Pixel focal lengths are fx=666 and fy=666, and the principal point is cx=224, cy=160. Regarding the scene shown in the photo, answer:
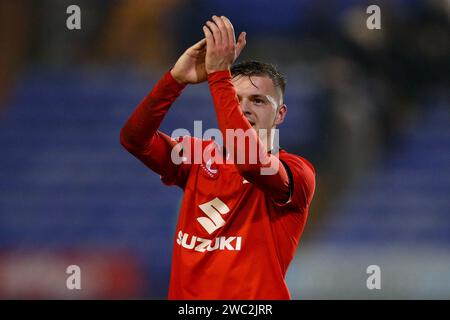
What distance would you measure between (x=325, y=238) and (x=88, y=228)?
1.30 metres

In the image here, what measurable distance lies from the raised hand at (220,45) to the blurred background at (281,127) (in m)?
2.04

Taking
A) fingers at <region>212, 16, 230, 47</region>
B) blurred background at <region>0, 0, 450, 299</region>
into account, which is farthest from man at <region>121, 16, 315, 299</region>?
blurred background at <region>0, 0, 450, 299</region>

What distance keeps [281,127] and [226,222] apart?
206cm

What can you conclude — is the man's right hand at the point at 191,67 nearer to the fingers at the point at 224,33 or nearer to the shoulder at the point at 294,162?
the fingers at the point at 224,33

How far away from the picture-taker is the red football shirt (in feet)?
5.75

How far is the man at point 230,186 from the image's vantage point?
167 centimetres

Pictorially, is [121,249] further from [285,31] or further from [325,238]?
[285,31]

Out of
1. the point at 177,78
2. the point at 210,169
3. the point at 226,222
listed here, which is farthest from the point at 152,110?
the point at 226,222

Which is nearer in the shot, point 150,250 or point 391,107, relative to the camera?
point 150,250

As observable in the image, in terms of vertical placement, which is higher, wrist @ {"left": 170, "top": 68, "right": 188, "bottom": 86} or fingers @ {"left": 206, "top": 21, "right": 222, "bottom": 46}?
fingers @ {"left": 206, "top": 21, "right": 222, "bottom": 46}

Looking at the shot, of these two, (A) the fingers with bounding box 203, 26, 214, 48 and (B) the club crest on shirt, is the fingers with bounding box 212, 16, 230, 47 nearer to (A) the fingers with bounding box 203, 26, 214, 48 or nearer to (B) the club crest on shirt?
(A) the fingers with bounding box 203, 26, 214, 48

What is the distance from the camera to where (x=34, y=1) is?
383 cm
